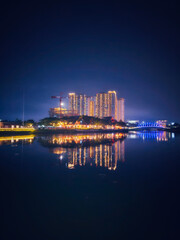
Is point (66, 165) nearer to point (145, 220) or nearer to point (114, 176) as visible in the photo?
point (114, 176)

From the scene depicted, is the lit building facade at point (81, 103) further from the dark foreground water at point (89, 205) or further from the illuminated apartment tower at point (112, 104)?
the dark foreground water at point (89, 205)

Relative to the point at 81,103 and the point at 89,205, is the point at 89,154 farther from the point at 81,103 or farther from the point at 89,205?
the point at 81,103

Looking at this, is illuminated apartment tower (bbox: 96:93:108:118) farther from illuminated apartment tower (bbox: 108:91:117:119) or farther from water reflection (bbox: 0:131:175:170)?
water reflection (bbox: 0:131:175:170)

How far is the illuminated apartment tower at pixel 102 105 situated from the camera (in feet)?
640

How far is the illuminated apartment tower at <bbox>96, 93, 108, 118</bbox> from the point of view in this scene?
195000mm

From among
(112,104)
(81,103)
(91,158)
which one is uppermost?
(81,103)

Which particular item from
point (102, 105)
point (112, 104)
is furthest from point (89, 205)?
point (102, 105)

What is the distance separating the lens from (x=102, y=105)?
19688cm

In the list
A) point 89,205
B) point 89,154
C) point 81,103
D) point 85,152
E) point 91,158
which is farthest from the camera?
point 81,103

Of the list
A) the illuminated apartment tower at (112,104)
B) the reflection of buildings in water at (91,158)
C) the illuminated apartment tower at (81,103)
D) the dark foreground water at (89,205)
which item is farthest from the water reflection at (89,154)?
the illuminated apartment tower at (81,103)

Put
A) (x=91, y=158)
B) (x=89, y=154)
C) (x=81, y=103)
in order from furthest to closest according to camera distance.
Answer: (x=81, y=103), (x=89, y=154), (x=91, y=158)

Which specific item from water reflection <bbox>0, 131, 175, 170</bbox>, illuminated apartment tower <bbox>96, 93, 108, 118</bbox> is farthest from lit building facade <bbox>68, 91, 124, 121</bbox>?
water reflection <bbox>0, 131, 175, 170</bbox>

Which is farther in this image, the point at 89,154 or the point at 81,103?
the point at 81,103

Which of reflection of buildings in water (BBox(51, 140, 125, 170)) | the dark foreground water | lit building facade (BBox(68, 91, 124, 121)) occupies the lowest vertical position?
the dark foreground water
